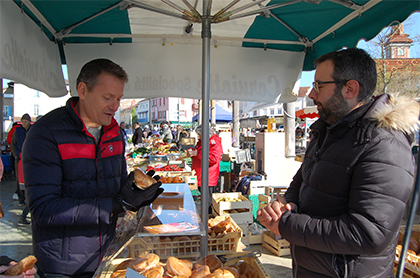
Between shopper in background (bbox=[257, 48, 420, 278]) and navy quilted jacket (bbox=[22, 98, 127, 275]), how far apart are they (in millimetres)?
982

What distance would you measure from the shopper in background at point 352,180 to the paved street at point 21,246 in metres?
2.49

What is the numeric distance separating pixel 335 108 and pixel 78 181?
5.02 feet

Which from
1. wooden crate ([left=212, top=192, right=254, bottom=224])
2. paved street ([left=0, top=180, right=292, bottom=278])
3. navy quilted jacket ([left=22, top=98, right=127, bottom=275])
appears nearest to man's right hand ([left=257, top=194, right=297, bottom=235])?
navy quilted jacket ([left=22, top=98, right=127, bottom=275])

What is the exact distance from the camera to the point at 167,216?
1.76 metres

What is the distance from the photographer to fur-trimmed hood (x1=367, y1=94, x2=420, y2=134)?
126 centimetres

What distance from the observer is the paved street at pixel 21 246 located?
3.76 meters

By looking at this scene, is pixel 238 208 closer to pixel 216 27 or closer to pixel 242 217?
pixel 242 217

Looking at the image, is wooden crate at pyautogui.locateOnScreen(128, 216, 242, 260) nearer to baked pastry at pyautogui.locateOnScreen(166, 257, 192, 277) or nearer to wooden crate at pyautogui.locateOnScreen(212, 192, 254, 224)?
baked pastry at pyautogui.locateOnScreen(166, 257, 192, 277)

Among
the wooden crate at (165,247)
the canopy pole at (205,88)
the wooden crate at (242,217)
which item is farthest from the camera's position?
the wooden crate at (242,217)

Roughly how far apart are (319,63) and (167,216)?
1.33 metres

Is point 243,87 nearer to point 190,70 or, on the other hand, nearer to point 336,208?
point 190,70

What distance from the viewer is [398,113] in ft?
4.16

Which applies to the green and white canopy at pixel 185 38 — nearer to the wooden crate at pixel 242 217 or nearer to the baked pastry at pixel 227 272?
the baked pastry at pixel 227 272

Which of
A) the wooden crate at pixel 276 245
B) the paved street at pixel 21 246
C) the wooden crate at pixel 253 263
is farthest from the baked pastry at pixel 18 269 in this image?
the wooden crate at pixel 276 245
